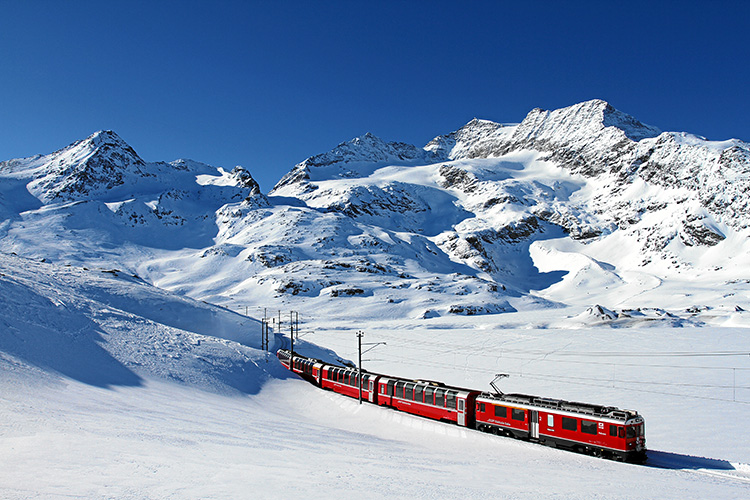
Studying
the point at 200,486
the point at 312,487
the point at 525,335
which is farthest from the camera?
the point at 525,335

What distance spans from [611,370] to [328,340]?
57.5 m

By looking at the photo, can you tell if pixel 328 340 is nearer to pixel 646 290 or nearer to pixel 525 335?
pixel 525 335

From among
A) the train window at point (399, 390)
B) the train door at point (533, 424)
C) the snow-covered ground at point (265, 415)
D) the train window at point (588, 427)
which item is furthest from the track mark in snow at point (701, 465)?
the train window at point (399, 390)

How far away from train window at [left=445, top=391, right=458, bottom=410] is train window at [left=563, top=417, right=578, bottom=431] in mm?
8118

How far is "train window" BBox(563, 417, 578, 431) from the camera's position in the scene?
25938mm

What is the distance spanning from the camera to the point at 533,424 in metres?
27.9

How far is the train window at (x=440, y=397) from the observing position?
33438 mm

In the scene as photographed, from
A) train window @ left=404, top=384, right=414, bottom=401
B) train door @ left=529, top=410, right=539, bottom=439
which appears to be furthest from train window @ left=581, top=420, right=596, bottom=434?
train window @ left=404, top=384, right=414, bottom=401

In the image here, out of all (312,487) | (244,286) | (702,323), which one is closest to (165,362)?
(312,487)

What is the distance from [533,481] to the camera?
1712 centimetres

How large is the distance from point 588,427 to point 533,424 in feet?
11.2

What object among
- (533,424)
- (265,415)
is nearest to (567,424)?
(533,424)

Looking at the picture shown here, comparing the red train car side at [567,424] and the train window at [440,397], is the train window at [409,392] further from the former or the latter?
the red train car side at [567,424]

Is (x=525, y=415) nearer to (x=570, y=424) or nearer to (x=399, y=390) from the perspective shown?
(x=570, y=424)
